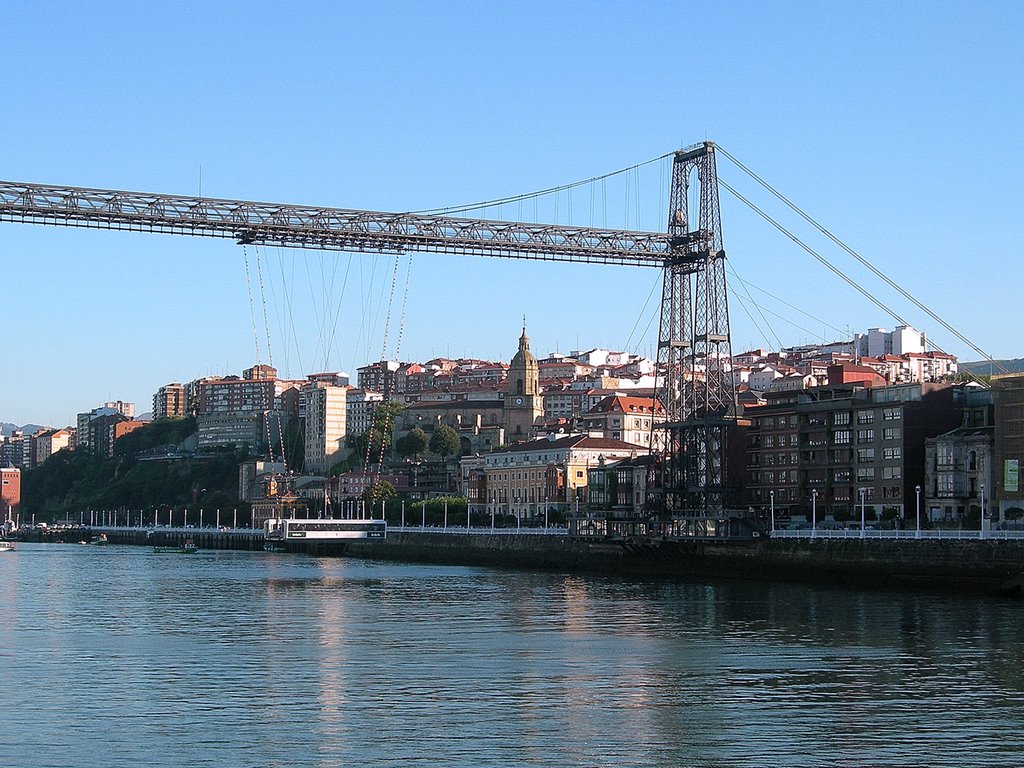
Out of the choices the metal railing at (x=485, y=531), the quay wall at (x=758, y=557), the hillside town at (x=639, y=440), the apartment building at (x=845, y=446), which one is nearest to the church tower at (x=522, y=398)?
the hillside town at (x=639, y=440)

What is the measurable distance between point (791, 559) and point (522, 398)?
302 feet

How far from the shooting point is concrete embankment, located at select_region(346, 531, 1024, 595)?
5394cm

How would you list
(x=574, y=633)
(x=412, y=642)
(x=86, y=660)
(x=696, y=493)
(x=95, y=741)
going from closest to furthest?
(x=95, y=741)
(x=86, y=660)
(x=412, y=642)
(x=574, y=633)
(x=696, y=493)

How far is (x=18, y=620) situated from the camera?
4341 cm

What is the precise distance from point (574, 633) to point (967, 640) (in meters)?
9.41

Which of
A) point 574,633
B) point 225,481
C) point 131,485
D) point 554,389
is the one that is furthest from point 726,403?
point 131,485

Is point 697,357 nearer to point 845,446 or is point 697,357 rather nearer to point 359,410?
point 845,446

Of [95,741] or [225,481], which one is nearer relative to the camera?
[95,741]

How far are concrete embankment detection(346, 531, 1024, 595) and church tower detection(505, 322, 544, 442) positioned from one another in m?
61.2

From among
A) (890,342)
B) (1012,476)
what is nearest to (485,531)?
(1012,476)

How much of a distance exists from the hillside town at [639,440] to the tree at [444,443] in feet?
0.51

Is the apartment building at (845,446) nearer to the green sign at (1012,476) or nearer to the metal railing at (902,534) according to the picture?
the green sign at (1012,476)

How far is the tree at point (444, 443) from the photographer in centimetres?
14862

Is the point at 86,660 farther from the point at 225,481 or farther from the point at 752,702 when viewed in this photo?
the point at 225,481
